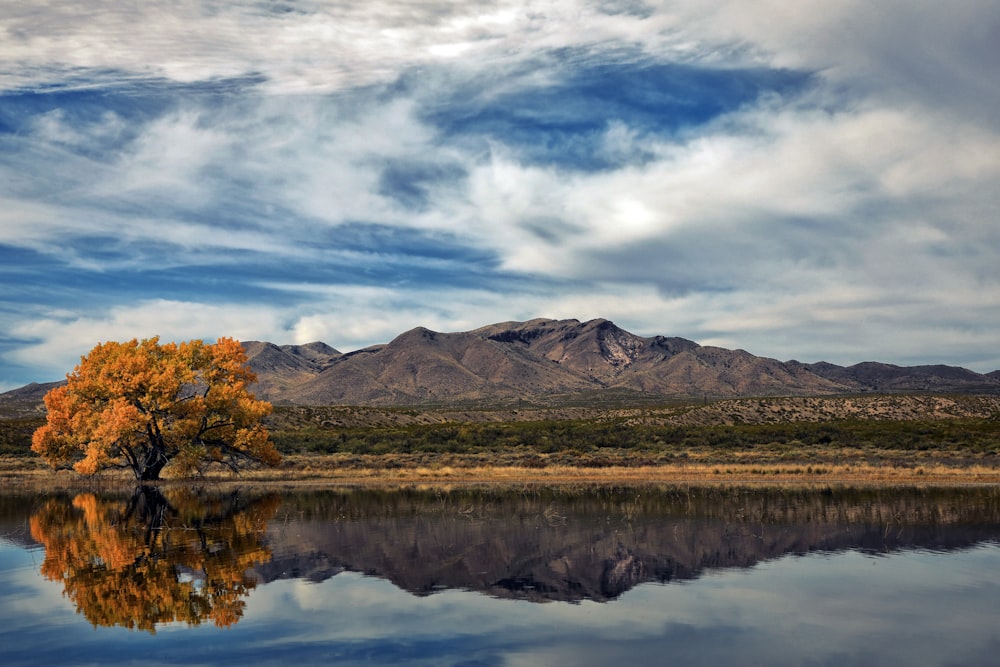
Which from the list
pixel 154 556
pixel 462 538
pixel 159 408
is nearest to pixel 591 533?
pixel 462 538

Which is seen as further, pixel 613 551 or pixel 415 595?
pixel 613 551

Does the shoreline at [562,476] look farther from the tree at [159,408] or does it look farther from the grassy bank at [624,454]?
the tree at [159,408]

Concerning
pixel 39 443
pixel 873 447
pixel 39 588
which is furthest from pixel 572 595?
pixel 873 447

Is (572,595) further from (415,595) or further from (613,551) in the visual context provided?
(613,551)

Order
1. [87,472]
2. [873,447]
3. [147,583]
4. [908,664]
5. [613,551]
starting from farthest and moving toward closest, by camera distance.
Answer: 1. [873,447]
2. [87,472]
3. [613,551]
4. [147,583]
5. [908,664]

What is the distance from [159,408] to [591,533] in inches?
1379

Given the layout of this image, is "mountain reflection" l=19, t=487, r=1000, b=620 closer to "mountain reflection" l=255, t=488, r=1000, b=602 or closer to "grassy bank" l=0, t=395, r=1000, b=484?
"mountain reflection" l=255, t=488, r=1000, b=602

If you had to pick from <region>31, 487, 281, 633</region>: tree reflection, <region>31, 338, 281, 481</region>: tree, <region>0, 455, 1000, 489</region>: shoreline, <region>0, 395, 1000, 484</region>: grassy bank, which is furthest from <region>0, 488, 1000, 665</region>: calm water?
<region>31, 338, 281, 481</region>: tree

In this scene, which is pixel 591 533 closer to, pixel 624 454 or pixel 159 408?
pixel 159 408

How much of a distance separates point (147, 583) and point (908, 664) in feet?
50.8

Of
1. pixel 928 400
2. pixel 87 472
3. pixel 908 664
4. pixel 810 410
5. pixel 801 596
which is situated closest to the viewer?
pixel 908 664

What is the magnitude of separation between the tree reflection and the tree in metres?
12.8

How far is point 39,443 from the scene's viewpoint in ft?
167

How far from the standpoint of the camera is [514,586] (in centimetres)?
1795
